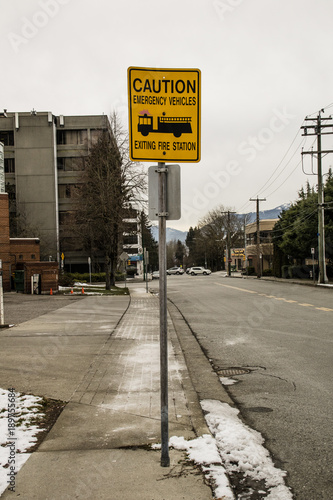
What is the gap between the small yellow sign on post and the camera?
3914 millimetres

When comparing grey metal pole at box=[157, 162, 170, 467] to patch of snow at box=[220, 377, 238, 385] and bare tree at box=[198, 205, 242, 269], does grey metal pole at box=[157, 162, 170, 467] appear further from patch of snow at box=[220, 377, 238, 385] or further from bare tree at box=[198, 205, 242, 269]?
bare tree at box=[198, 205, 242, 269]

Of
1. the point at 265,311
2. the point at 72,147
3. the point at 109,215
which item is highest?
the point at 72,147

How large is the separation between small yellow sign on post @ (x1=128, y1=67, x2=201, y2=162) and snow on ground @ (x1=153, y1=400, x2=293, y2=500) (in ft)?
8.07

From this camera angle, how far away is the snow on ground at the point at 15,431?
12.1ft

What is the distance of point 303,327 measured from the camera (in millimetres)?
12156

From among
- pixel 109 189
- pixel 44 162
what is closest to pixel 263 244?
pixel 44 162

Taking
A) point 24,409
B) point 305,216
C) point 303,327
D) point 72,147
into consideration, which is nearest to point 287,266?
point 305,216

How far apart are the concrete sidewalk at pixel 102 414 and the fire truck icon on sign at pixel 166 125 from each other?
105 inches

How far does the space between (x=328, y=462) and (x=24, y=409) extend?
3.15m

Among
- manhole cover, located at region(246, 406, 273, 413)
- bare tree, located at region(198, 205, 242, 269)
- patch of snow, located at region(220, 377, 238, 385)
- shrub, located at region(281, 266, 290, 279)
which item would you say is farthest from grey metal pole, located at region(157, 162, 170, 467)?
bare tree, located at region(198, 205, 242, 269)

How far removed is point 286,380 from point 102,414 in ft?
9.70

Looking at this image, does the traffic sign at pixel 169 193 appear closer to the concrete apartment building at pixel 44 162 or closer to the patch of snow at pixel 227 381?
the patch of snow at pixel 227 381

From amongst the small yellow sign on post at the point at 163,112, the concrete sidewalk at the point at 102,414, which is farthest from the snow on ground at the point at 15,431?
the small yellow sign on post at the point at 163,112

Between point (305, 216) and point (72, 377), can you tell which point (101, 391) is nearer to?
point (72, 377)
